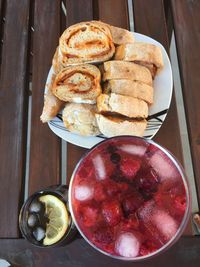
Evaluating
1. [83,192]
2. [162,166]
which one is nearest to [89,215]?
[83,192]

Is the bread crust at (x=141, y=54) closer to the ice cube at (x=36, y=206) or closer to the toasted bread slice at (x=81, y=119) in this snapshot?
the toasted bread slice at (x=81, y=119)

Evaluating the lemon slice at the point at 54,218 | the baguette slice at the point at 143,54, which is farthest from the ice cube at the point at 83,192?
the baguette slice at the point at 143,54

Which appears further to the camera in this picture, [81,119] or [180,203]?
[81,119]

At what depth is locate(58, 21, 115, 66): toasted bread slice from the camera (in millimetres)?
809

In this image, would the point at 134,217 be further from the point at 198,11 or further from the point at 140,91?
the point at 198,11

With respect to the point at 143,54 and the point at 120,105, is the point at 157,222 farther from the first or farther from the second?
the point at 143,54

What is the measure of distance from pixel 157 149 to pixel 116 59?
1.01ft

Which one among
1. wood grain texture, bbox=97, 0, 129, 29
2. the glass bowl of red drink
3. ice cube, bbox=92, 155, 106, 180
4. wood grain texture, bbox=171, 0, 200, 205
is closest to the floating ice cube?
the glass bowl of red drink

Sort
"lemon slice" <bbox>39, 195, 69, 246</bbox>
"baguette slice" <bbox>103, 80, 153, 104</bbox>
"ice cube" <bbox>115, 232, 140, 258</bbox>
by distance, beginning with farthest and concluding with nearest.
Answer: "baguette slice" <bbox>103, 80, 153, 104</bbox> < "lemon slice" <bbox>39, 195, 69, 246</bbox> < "ice cube" <bbox>115, 232, 140, 258</bbox>

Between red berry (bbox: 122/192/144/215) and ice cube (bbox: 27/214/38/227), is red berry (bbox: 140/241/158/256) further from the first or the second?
ice cube (bbox: 27/214/38/227)

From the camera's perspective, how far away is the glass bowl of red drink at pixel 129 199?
54 centimetres

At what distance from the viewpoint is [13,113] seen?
0.87 m

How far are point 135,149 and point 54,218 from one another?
21 cm

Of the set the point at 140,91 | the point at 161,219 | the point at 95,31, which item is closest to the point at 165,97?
the point at 140,91
